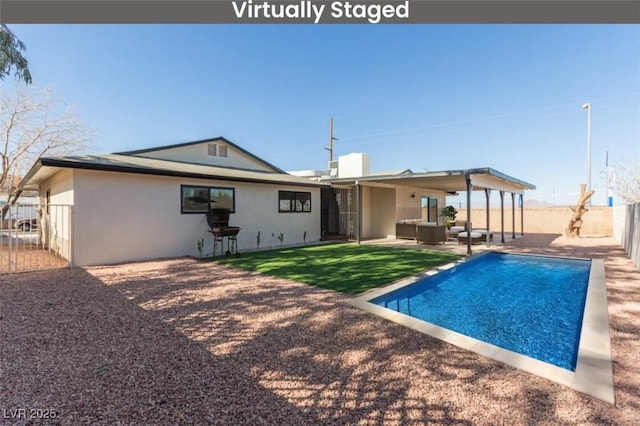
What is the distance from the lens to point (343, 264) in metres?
8.87

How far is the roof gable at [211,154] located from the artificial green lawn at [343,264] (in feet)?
18.7

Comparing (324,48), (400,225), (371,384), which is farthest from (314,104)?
(371,384)

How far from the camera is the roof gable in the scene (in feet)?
41.6

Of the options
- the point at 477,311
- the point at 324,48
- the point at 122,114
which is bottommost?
the point at 477,311

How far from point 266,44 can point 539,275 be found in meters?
14.4

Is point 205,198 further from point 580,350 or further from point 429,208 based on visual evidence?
point 429,208

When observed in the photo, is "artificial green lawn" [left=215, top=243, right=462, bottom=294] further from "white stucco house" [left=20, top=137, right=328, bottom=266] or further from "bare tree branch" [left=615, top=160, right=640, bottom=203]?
"bare tree branch" [left=615, top=160, right=640, bottom=203]

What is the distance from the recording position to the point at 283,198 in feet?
44.2

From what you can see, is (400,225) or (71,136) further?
(71,136)

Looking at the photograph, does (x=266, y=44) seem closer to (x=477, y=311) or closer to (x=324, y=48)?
(x=324, y=48)

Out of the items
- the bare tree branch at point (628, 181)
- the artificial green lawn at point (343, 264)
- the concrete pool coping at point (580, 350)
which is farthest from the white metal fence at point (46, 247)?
the bare tree branch at point (628, 181)

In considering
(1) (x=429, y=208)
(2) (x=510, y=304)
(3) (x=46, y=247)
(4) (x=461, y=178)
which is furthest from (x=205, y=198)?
(1) (x=429, y=208)

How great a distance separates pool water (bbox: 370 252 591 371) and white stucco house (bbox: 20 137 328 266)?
294 inches

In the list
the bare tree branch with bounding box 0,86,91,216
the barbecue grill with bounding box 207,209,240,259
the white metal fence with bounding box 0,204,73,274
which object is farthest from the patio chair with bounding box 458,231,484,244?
the bare tree branch with bounding box 0,86,91,216
